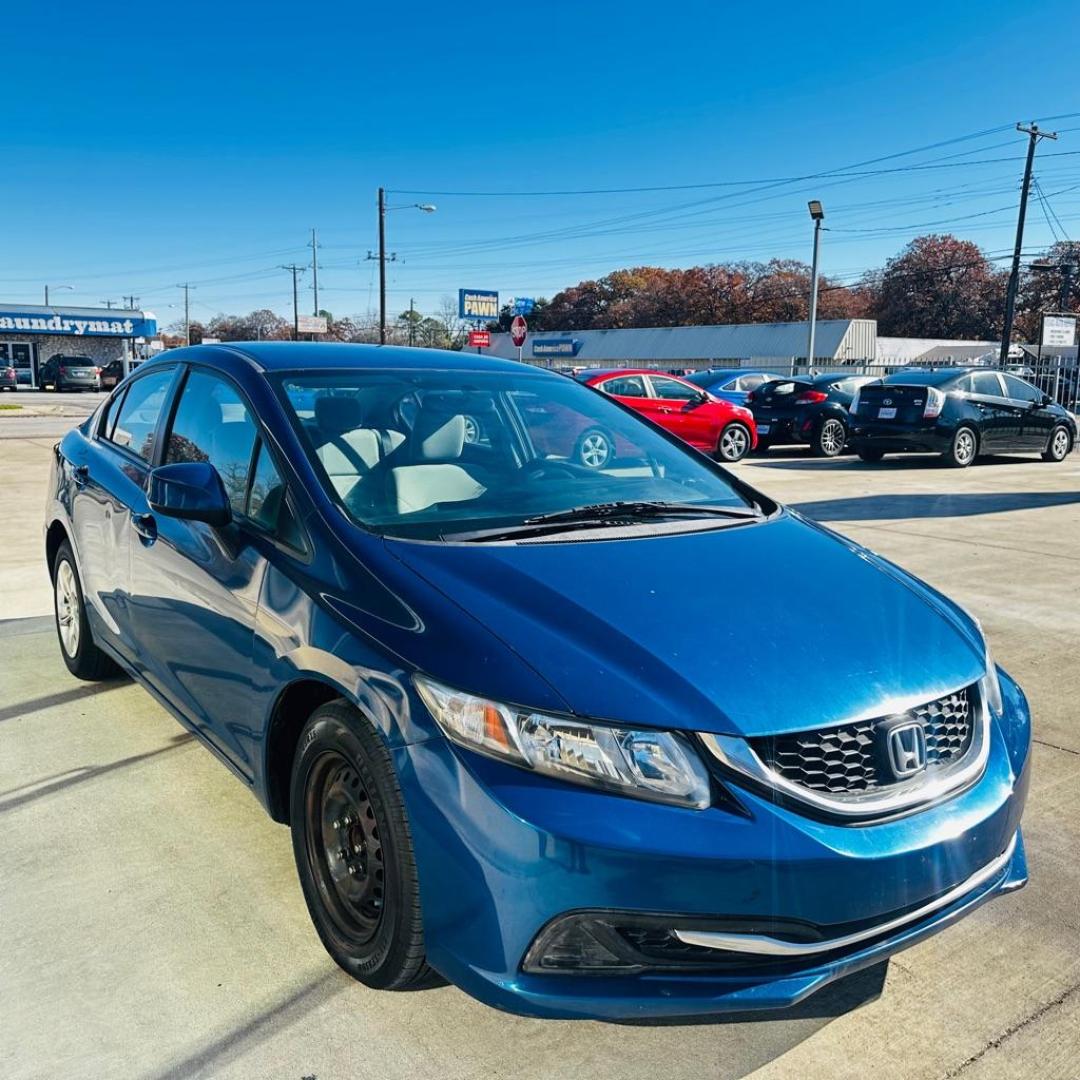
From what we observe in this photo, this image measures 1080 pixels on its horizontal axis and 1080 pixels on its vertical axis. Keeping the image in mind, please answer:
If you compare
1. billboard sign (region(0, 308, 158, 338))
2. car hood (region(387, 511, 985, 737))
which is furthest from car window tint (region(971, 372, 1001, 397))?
billboard sign (region(0, 308, 158, 338))

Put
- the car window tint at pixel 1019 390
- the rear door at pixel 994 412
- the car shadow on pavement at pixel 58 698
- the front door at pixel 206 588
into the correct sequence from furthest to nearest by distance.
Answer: the car window tint at pixel 1019 390 → the rear door at pixel 994 412 → the car shadow on pavement at pixel 58 698 → the front door at pixel 206 588

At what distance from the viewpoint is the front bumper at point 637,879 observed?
1928 millimetres

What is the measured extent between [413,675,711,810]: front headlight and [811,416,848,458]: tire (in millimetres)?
16030

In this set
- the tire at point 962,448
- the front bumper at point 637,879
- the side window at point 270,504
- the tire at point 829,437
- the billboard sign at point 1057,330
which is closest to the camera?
the front bumper at point 637,879

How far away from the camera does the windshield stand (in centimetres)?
290

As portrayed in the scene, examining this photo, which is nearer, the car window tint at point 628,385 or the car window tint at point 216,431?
the car window tint at point 216,431

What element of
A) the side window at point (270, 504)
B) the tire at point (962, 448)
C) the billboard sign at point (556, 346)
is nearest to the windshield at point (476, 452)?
the side window at point (270, 504)

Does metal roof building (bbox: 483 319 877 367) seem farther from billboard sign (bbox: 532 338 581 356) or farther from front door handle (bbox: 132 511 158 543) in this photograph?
front door handle (bbox: 132 511 158 543)

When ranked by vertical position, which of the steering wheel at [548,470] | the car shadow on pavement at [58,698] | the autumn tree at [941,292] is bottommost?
the car shadow on pavement at [58,698]

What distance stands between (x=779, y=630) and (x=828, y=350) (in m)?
54.2

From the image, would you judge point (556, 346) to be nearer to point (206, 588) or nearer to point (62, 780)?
point (62, 780)

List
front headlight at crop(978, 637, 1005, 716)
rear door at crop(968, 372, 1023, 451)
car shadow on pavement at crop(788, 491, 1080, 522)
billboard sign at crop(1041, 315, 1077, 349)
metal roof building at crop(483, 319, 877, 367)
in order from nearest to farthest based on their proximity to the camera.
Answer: front headlight at crop(978, 637, 1005, 716) → car shadow on pavement at crop(788, 491, 1080, 522) → rear door at crop(968, 372, 1023, 451) → billboard sign at crop(1041, 315, 1077, 349) → metal roof building at crop(483, 319, 877, 367)

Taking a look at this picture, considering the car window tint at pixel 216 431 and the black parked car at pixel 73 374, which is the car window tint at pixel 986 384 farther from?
the black parked car at pixel 73 374

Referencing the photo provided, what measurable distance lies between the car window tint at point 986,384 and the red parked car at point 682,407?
3547mm
